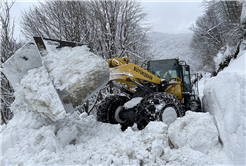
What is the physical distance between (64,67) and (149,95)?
173 cm

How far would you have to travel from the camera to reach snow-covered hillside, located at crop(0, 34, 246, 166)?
1882 millimetres

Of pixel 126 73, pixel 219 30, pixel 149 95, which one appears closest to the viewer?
pixel 149 95

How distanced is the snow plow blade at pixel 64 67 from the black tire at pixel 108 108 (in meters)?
1.86

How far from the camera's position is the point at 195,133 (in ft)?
7.39

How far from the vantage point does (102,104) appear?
14.8 feet

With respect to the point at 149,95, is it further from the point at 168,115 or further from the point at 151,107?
the point at 168,115

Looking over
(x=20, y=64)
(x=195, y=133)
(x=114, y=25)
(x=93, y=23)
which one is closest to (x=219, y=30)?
(x=114, y=25)

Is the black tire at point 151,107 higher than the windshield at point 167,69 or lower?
lower

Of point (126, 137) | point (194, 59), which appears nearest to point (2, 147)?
point (126, 137)

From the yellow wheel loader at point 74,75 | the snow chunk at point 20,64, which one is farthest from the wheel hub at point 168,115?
the snow chunk at point 20,64

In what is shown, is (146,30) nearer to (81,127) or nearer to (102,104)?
(102,104)

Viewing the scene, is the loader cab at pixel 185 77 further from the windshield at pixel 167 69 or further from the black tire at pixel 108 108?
the black tire at pixel 108 108

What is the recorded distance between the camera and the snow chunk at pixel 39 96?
2.33m

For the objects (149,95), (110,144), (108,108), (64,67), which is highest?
(64,67)
